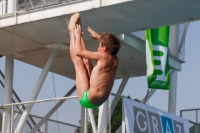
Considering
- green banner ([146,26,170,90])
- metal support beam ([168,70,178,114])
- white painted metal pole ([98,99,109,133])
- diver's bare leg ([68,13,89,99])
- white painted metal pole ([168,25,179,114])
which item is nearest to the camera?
diver's bare leg ([68,13,89,99])

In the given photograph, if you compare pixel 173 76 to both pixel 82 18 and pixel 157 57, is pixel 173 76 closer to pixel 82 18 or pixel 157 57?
pixel 157 57

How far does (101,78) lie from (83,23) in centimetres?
806

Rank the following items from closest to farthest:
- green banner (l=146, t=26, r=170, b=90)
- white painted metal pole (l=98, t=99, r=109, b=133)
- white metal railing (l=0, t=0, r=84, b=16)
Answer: white painted metal pole (l=98, t=99, r=109, b=133)
white metal railing (l=0, t=0, r=84, b=16)
green banner (l=146, t=26, r=170, b=90)

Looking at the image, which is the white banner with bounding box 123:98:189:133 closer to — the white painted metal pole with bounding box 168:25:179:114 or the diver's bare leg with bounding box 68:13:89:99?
the white painted metal pole with bounding box 168:25:179:114

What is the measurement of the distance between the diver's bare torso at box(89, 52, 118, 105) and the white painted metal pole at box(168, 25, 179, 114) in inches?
491

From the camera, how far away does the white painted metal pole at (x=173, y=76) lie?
797 inches

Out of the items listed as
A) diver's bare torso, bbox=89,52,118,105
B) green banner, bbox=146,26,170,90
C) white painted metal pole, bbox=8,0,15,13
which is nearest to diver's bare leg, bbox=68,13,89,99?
diver's bare torso, bbox=89,52,118,105

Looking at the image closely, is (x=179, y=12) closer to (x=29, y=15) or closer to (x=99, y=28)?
(x=99, y=28)

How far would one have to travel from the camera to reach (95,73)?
7.96 meters

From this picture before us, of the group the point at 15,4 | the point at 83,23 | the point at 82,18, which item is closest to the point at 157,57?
the point at 83,23

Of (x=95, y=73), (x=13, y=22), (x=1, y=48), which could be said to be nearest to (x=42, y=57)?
(x=1, y=48)

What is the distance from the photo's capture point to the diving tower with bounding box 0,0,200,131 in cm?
1459

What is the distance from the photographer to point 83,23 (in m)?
15.9

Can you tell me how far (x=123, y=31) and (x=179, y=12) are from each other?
2.31 meters
